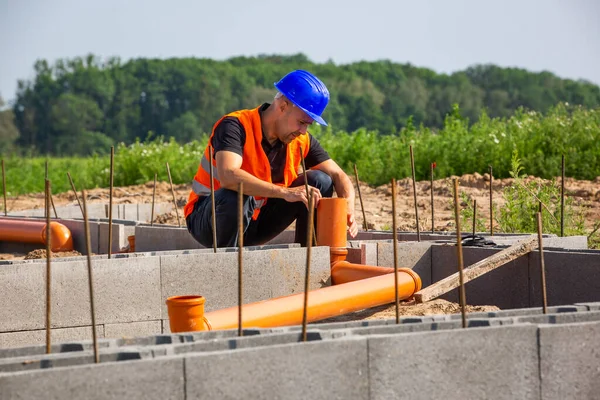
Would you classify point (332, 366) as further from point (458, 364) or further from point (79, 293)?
point (79, 293)

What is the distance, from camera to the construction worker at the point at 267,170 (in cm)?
511

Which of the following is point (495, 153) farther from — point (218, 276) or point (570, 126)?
point (218, 276)

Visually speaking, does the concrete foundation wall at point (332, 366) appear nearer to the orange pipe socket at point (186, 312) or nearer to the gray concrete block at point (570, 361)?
the gray concrete block at point (570, 361)

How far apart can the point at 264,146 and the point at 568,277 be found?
80.4 inches

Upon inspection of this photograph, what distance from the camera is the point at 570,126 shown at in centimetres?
1197

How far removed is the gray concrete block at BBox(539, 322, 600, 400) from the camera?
303cm

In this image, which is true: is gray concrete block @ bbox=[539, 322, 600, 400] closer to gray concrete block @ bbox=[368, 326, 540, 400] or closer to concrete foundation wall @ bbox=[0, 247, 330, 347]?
gray concrete block @ bbox=[368, 326, 540, 400]

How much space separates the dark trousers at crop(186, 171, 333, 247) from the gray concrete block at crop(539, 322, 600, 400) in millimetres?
2465

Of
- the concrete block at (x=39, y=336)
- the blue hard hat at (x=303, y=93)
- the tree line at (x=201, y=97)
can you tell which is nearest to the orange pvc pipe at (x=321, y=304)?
the concrete block at (x=39, y=336)

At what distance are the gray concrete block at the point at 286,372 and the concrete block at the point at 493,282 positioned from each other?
2.43 metres

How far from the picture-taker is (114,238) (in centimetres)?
736

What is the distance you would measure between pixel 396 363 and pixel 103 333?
1958 millimetres

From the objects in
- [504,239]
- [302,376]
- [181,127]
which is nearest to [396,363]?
[302,376]

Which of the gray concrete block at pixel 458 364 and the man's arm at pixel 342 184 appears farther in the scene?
the man's arm at pixel 342 184
